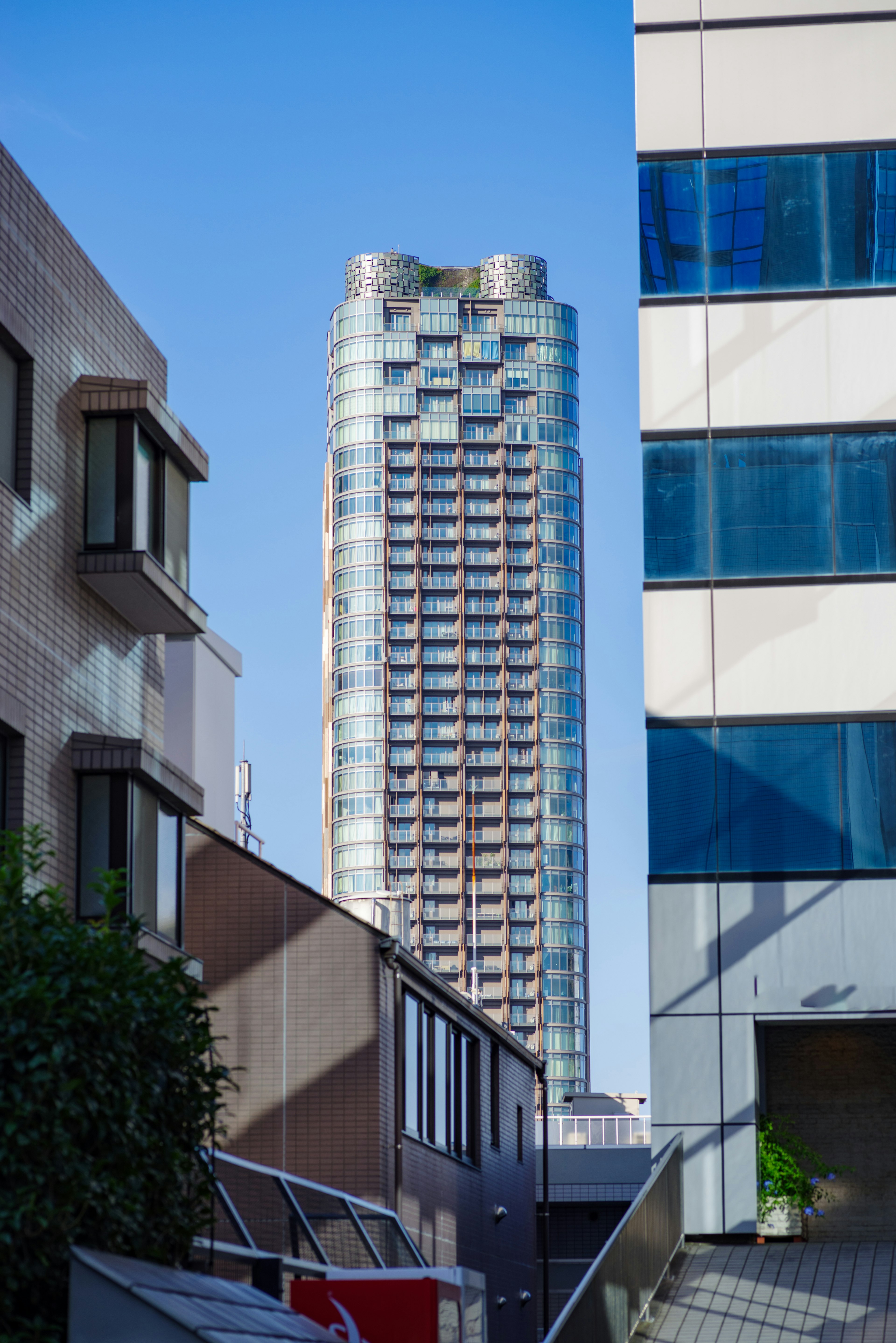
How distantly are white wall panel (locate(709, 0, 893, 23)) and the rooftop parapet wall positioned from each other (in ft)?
412

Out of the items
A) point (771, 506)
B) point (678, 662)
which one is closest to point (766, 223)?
point (771, 506)

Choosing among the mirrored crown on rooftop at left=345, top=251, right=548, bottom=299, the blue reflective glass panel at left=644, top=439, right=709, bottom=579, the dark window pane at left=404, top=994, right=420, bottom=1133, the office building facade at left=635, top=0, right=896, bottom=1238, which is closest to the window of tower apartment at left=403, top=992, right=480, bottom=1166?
the dark window pane at left=404, top=994, right=420, bottom=1133

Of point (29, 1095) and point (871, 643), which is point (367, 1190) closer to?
point (871, 643)

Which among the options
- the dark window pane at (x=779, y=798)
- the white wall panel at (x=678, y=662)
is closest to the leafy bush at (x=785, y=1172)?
the dark window pane at (x=779, y=798)

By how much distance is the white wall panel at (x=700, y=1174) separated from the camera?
21281mm

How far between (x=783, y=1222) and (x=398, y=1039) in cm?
564

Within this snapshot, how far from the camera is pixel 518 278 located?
150m

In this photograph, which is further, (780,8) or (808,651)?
(780,8)

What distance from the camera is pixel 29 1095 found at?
712 centimetres

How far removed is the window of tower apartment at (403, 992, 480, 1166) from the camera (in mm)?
25531

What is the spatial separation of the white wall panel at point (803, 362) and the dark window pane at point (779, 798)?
4205mm

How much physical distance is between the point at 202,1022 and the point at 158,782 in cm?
832

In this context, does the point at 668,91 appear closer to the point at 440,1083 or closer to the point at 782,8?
the point at 782,8

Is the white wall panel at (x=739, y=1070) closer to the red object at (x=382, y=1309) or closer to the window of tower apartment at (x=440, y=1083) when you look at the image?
the window of tower apartment at (x=440, y=1083)
